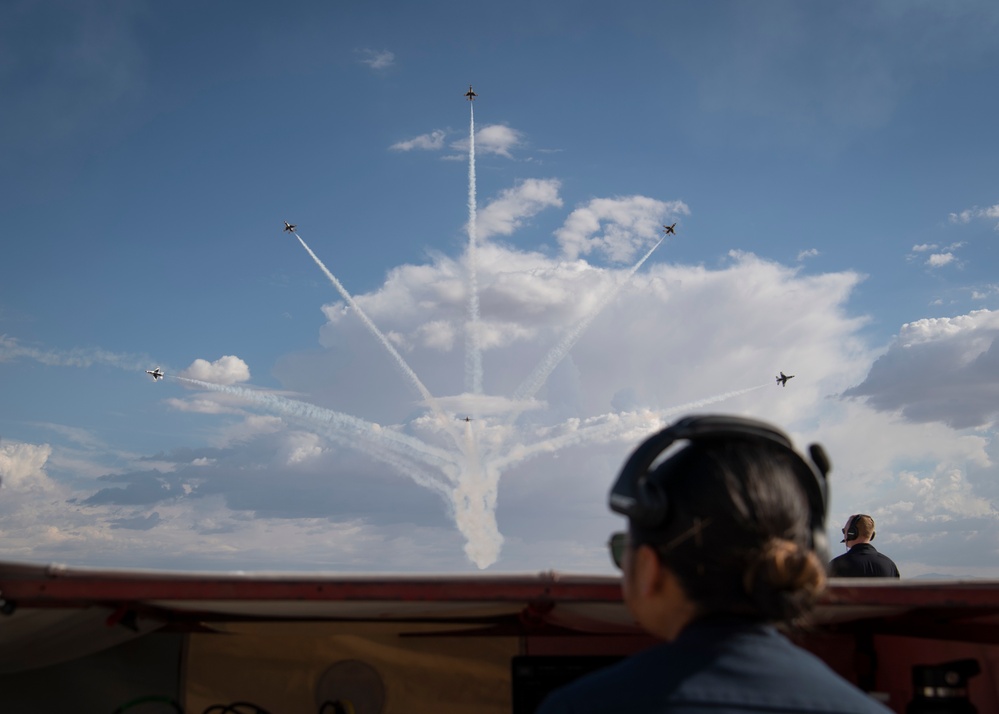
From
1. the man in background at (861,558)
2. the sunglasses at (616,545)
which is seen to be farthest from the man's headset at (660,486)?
the man in background at (861,558)

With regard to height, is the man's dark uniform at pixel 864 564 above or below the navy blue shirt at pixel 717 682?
above

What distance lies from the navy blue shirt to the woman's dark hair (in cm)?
8

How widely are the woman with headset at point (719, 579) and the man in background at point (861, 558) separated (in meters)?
8.03

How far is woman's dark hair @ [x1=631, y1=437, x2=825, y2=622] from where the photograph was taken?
206cm

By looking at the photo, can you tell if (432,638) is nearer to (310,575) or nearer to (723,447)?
(310,575)

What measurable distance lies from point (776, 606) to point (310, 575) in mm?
3554

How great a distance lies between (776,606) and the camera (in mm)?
2049

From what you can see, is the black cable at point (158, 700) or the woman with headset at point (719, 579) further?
the black cable at point (158, 700)

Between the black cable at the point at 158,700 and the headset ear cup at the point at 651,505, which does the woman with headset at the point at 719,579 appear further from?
the black cable at the point at 158,700

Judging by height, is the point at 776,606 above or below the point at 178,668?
above

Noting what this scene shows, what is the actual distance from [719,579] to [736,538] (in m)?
0.11

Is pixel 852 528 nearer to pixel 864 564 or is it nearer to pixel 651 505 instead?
pixel 864 564

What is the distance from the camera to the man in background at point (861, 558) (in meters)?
9.66

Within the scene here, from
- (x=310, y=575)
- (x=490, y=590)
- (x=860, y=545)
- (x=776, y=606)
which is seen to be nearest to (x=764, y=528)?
(x=776, y=606)
